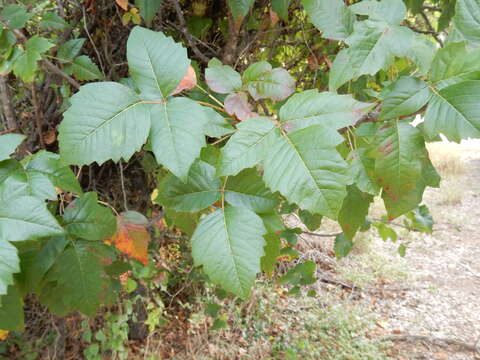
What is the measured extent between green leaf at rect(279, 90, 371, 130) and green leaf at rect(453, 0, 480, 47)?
231mm

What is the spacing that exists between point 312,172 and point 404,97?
218mm

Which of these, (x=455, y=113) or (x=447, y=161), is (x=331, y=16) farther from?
(x=447, y=161)

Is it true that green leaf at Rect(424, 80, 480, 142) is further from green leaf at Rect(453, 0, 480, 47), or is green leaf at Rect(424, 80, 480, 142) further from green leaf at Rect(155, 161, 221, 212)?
green leaf at Rect(155, 161, 221, 212)

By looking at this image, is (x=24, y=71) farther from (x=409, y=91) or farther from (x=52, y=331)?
(x=52, y=331)

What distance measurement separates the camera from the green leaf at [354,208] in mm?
805

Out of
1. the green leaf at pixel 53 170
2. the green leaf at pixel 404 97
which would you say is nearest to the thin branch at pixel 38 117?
the green leaf at pixel 53 170

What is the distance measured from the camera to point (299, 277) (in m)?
2.00

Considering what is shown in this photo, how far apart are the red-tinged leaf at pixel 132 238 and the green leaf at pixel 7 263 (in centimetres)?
40

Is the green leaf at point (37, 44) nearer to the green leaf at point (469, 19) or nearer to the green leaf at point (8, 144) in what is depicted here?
the green leaf at point (8, 144)

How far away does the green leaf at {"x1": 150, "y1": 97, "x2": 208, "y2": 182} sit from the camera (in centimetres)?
55

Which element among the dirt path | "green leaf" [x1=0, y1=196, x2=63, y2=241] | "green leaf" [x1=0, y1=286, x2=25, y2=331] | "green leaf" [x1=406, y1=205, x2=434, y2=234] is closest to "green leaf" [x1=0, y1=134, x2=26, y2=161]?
"green leaf" [x1=0, y1=196, x2=63, y2=241]

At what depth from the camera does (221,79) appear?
75cm

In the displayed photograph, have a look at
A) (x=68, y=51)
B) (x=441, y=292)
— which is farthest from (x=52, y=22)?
(x=441, y=292)

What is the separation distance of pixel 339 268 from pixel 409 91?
355 centimetres
